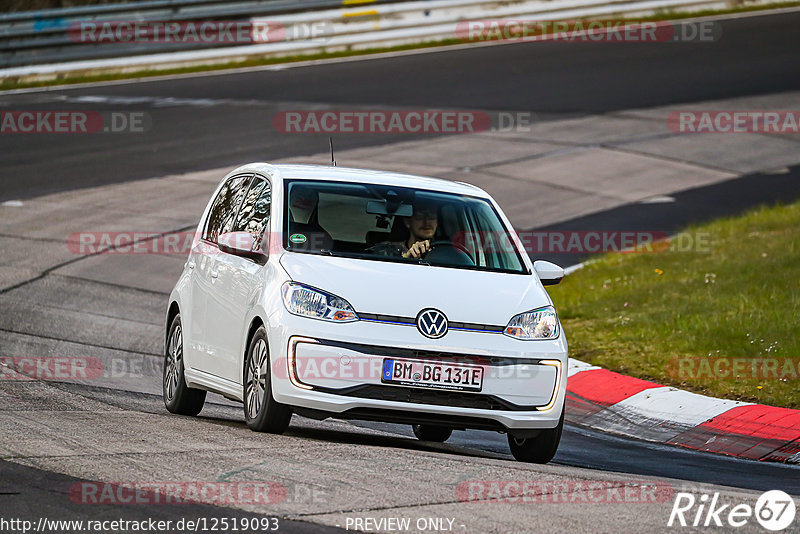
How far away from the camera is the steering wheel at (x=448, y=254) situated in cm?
850

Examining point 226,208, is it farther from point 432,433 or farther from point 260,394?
point 432,433

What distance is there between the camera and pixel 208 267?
9156 millimetres

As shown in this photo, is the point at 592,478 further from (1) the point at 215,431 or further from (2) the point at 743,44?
(2) the point at 743,44

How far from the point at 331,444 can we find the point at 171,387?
241 centimetres

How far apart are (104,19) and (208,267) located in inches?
796

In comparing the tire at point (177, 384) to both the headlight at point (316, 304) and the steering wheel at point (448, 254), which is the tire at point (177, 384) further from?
the steering wheel at point (448, 254)

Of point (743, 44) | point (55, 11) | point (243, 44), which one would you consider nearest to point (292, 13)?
point (243, 44)

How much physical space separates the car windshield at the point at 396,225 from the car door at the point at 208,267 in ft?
2.66

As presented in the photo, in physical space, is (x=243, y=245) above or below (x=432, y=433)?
above

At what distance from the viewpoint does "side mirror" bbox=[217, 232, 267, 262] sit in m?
8.24

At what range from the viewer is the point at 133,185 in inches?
763

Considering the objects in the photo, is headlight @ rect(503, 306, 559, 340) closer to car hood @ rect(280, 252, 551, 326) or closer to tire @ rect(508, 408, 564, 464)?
car hood @ rect(280, 252, 551, 326)

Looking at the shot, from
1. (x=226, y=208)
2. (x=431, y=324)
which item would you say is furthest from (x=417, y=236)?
(x=226, y=208)

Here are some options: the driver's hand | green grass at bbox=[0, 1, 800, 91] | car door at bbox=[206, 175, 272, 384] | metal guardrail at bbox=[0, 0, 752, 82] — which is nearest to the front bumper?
car door at bbox=[206, 175, 272, 384]
